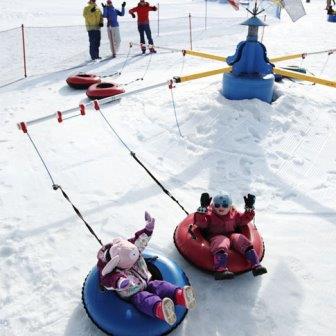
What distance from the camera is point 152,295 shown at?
12.4ft

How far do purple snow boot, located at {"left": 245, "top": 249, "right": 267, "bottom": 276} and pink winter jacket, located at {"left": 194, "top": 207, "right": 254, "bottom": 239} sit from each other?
1.36 ft

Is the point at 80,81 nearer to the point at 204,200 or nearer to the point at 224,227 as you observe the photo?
the point at 204,200

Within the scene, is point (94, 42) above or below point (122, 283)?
above

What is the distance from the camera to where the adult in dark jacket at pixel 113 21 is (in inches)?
526

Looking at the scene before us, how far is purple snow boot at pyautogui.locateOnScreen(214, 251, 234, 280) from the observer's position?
14.0 ft

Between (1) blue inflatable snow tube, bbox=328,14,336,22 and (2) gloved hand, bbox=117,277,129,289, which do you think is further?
(1) blue inflatable snow tube, bbox=328,14,336,22

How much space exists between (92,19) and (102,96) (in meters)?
4.56

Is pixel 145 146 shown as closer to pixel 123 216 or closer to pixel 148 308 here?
pixel 123 216

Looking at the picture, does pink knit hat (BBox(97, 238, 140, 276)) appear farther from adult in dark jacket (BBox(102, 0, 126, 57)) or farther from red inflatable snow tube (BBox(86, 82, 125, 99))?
adult in dark jacket (BBox(102, 0, 126, 57))

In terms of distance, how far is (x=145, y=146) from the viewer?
7570 mm

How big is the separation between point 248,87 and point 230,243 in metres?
4.41

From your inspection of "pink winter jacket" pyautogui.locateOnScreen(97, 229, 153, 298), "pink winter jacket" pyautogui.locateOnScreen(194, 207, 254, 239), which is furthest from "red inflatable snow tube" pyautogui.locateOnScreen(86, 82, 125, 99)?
"pink winter jacket" pyautogui.locateOnScreen(97, 229, 153, 298)

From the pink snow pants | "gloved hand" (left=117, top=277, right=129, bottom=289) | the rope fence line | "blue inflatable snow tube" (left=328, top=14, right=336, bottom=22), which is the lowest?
"blue inflatable snow tube" (left=328, top=14, right=336, bottom=22)

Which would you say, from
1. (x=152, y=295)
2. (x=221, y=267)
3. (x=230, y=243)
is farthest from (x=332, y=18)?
(x=152, y=295)
